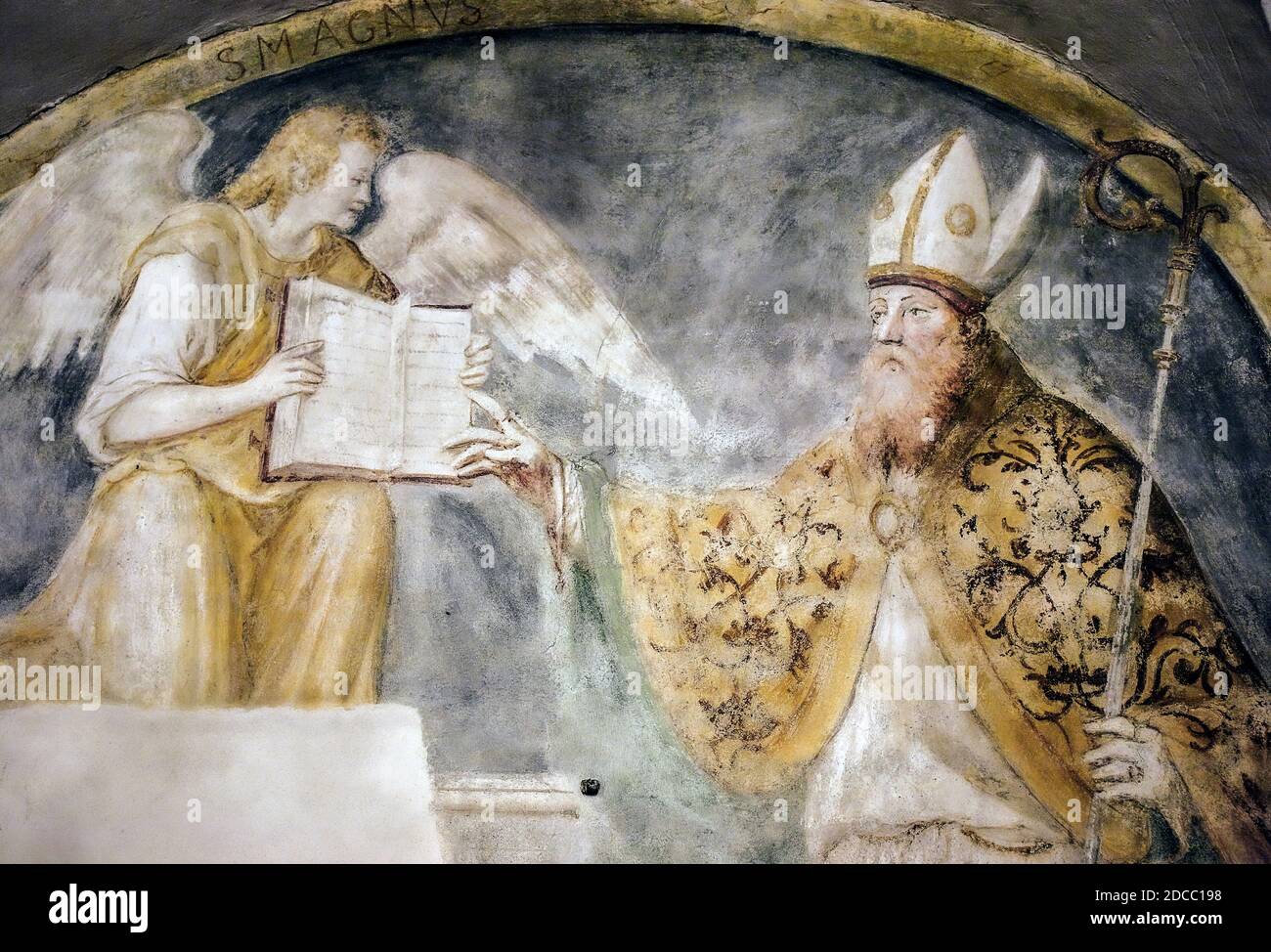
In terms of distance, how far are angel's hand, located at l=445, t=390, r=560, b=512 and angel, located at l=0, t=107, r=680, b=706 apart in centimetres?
26

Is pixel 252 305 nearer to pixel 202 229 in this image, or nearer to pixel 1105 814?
pixel 202 229

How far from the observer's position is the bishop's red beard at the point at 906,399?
750cm

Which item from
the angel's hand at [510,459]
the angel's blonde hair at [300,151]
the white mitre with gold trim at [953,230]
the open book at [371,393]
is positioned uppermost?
the angel's blonde hair at [300,151]

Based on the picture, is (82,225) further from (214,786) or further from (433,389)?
(214,786)

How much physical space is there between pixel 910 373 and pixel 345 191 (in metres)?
2.50

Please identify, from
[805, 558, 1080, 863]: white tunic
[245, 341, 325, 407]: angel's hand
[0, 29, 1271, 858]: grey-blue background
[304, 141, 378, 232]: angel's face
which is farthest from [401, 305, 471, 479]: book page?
[805, 558, 1080, 863]: white tunic

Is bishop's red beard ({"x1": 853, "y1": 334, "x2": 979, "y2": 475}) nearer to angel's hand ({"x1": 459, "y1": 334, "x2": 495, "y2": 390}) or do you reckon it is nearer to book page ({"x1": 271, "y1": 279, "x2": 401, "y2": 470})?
angel's hand ({"x1": 459, "y1": 334, "x2": 495, "y2": 390})

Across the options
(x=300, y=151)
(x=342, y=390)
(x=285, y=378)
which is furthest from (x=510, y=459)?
(x=300, y=151)

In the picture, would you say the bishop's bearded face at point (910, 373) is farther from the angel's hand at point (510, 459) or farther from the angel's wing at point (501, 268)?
the angel's hand at point (510, 459)

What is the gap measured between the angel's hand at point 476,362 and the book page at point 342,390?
29 centimetres

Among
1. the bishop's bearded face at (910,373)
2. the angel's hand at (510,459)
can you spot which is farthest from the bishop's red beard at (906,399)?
the angel's hand at (510,459)

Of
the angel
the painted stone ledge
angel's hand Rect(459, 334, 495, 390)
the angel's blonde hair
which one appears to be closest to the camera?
the painted stone ledge

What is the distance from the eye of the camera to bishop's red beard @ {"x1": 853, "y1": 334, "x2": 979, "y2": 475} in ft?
24.6
